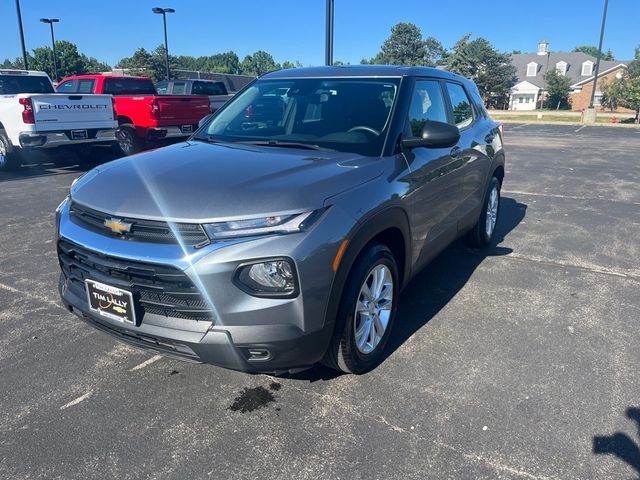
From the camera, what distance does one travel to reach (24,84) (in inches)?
432

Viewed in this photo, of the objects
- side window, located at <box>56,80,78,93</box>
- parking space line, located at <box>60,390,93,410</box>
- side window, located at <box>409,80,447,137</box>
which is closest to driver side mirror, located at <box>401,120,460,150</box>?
side window, located at <box>409,80,447,137</box>

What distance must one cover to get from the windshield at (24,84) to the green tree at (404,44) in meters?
90.2

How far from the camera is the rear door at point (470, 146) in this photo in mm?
4465

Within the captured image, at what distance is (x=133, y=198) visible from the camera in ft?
8.64

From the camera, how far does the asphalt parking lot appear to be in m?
2.42

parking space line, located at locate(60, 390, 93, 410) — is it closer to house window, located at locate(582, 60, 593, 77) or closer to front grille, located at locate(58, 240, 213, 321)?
front grille, located at locate(58, 240, 213, 321)

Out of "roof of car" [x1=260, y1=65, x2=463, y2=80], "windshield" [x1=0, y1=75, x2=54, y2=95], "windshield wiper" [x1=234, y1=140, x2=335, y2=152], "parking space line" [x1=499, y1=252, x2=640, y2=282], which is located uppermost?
"windshield" [x1=0, y1=75, x2=54, y2=95]

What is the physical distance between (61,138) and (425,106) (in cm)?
845

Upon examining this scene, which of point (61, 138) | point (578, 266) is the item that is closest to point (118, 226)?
point (578, 266)

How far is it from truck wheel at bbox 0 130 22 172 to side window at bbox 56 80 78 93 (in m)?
3.61

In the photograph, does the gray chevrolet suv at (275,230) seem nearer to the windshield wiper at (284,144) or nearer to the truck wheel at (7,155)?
the windshield wiper at (284,144)

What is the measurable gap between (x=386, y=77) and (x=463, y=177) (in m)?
1.18

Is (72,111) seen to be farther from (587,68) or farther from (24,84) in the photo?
(587,68)

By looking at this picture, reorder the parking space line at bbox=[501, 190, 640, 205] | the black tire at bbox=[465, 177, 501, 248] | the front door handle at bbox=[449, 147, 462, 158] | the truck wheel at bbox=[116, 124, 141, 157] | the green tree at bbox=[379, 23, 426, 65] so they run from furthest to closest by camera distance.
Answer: the green tree at bbox=[379, 23, 426, 65]
the truck wheel at bbox=[116, 124, 141, 157]
the parking space line at bbox=[501, 190, 640, 205]
the black tire at bbox=[465, 177, 501, 248]
the front door handle at bbox=[449, 147, 462, 158]
